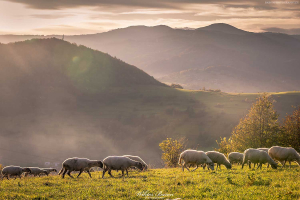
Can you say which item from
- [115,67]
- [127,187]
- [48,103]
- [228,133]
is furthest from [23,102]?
[127,187]

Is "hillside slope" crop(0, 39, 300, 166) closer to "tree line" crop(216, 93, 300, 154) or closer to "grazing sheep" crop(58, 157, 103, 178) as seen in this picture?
"tree line" crop(216, 93, 300, 154)

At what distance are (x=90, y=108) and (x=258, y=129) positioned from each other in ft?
258

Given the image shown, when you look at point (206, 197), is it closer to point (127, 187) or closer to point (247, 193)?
point (247, 193)

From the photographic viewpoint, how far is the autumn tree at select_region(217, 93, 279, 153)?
37.0 meters

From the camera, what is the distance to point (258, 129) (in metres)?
37.9

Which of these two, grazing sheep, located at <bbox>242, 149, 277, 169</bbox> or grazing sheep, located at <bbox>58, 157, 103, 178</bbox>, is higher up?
grazing sheep, located at <bbox>242, 149, 277, 169</bbox>

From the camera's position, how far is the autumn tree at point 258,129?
37.0 metres

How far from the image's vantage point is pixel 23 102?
349ft

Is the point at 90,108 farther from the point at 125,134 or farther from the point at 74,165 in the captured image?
the point at 74,165

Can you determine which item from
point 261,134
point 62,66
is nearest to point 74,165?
point 261,134

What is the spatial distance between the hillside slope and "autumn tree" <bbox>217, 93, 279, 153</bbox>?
90.9ft

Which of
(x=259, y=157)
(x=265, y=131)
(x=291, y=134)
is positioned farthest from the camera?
(x=265, y=131)

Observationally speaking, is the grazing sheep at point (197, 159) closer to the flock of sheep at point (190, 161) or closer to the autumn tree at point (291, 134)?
the flock of sheep at point (190, 161)

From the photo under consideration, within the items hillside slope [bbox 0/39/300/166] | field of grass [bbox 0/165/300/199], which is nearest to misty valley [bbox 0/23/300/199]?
field of grass [bbox 0/165/300/199]
